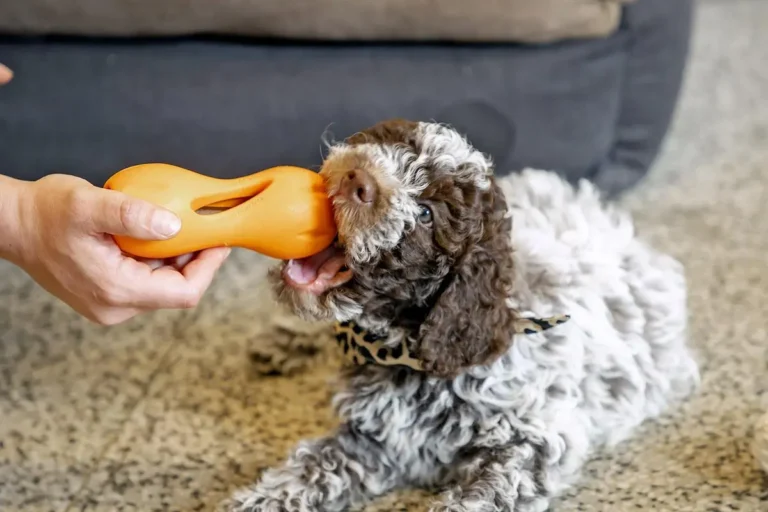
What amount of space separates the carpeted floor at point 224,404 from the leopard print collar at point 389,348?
0.28 m

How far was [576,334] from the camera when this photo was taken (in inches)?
67.8

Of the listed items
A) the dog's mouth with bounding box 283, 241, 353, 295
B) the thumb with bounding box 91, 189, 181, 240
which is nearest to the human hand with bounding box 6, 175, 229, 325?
the thumb with bounding box 91, 189, 181, 240

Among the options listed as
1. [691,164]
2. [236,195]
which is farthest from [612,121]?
[236,195]

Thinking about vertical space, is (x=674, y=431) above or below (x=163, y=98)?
below

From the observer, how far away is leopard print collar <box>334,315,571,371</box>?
1.59m

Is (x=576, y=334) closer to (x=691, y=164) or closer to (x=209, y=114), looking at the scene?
(x=209, y=114)

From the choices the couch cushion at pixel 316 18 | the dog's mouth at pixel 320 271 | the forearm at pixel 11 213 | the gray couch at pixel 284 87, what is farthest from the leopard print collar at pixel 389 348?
the couch cushion at pixel 316 18

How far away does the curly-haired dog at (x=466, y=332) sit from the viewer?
146cm

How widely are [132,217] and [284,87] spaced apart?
3.64ft

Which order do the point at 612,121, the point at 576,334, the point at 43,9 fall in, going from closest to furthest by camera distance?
the point at 576,334 < the point at 43,9 < the point at 612,121

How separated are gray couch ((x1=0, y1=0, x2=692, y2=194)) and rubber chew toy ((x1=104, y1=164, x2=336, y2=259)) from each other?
2.62ft

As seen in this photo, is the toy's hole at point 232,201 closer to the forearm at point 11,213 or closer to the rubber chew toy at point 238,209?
the rubber chew toy at point 238,209

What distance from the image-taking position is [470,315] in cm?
150

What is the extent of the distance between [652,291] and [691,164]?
1.19 meters
